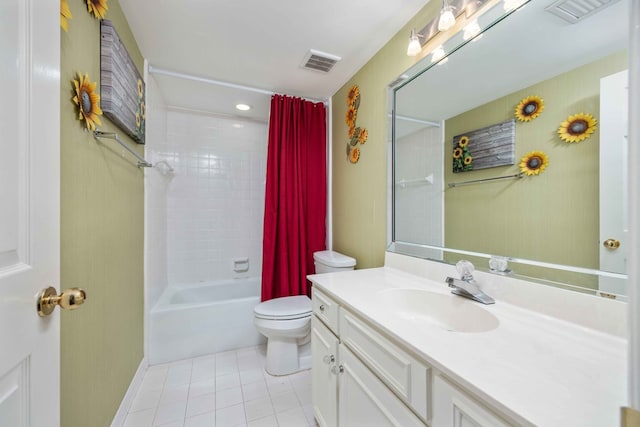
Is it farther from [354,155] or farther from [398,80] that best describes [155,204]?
[398,80]

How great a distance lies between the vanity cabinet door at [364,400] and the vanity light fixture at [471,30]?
1436 millimetres

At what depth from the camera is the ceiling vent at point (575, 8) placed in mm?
777

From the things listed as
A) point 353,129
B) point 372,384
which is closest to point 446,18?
point 353,129

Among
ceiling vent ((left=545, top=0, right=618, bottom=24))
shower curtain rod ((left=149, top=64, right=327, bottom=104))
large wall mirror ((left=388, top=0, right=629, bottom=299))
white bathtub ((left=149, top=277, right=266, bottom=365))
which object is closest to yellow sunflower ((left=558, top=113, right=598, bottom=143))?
large wall mirror ((left=388, top=0, right=629, bottom=299))

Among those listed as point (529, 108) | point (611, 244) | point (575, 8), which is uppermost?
point (575, 8)

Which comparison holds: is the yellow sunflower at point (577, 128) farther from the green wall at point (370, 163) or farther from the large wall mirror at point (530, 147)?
the green wall at point (370, 163)

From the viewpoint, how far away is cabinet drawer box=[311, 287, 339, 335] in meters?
1.10

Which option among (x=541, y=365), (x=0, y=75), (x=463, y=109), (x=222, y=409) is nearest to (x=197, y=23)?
(x=0, y=75)

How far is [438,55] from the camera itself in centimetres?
129

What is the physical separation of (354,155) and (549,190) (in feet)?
4.16

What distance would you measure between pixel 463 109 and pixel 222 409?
6.73 feet

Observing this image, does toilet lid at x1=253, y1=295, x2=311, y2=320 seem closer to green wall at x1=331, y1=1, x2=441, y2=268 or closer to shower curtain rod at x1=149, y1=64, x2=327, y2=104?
green wall at x1=331, y1=1, x2=441, y2=268

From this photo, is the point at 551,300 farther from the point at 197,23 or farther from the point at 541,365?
the point at 197,23

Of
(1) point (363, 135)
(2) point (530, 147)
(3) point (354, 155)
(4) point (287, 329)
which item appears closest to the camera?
(2) point (530, 147)
